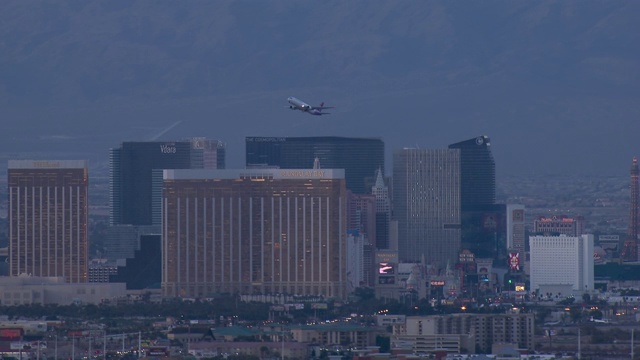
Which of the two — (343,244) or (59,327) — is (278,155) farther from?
(59,327)

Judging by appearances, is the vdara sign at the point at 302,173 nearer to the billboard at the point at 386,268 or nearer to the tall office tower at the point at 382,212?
the billboard at the point at 386,268

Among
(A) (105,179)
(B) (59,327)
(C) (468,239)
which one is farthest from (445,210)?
(B) (59,327)

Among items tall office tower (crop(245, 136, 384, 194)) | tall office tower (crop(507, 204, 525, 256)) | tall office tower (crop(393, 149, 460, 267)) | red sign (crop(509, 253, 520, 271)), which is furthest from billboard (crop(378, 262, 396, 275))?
tall office tower (crop(507, 204, 525, 256))

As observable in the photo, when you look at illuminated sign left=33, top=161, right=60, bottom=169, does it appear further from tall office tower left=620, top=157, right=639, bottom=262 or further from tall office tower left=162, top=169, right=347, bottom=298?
tall office tower left=620, top=157, right=639, bottom=262

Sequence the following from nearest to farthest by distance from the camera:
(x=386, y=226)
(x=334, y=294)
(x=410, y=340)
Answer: (x=410, y=340) < (x=334, y=294) < (x=386, y=226)

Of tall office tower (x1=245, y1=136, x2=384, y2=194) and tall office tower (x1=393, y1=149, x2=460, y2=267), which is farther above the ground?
tall office tower (x1=245, y1=136, x2=384, y2=194)

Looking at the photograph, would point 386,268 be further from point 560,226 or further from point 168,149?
point 560,226
